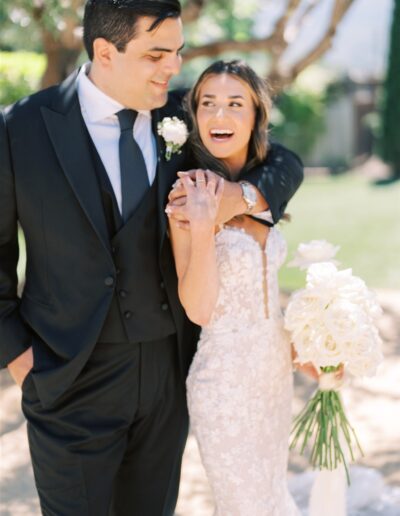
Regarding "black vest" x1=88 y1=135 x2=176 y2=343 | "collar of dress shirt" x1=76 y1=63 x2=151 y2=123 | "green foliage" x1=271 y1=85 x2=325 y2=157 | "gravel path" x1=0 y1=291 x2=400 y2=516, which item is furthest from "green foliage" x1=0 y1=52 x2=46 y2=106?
"green foliage" x1=271 y1=85 x2=325 y2=157

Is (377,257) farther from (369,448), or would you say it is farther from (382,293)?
(369,448)

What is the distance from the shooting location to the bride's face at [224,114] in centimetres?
300

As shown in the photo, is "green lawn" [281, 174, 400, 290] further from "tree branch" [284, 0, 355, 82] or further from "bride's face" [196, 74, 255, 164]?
"bride's face" [196, 74, 255, 164]

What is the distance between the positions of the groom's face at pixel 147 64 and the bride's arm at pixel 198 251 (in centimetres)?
32

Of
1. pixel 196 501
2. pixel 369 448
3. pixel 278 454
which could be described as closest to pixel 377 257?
pixel 369 448

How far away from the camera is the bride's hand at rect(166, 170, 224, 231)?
8.71ft

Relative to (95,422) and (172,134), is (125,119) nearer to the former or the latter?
(172,134)

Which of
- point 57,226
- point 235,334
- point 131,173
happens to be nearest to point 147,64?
point 131,173

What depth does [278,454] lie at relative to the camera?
3.20 metres

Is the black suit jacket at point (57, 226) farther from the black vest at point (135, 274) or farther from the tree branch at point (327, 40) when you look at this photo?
the tree branch at point (327, 40)

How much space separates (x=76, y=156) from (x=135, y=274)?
420mm

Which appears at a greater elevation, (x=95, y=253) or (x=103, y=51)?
(x=103, y=51)

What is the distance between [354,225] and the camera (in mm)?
13703

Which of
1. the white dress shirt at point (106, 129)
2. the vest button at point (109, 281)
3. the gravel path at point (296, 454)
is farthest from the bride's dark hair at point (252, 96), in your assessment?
the gravel path at point (296, 454)
